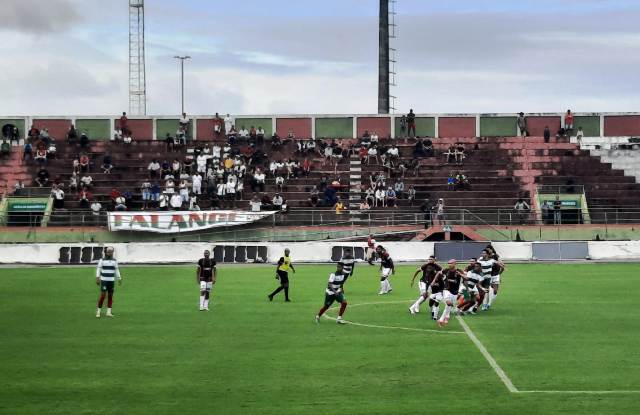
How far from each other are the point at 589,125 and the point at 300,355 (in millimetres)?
59680

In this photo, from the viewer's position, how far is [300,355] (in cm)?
2555

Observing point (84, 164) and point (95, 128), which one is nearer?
point (84, 164)

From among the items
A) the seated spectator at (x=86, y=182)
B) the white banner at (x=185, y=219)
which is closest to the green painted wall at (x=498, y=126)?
the white banner at (x=185, y=219)

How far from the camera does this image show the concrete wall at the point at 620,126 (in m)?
81.8

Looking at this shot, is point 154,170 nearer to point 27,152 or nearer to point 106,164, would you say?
point 106,164

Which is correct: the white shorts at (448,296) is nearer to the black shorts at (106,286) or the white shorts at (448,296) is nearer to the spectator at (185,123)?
the black shorts at (106,286)

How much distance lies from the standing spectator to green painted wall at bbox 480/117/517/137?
0.66 meters

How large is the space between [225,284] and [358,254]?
47.3 feet

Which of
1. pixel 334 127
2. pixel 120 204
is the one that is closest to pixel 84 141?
pixel 120 204

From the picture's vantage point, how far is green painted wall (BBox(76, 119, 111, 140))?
8231 centimetres

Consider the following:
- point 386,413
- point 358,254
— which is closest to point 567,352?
point 386,413

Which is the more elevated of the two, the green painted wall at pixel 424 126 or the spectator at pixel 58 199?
the green painted wall at pixel 424 126

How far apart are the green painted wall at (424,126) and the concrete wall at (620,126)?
12.1m

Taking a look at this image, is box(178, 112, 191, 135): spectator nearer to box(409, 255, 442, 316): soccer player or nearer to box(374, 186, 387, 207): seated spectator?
box(374, 186, 387, 207): seated spectator
